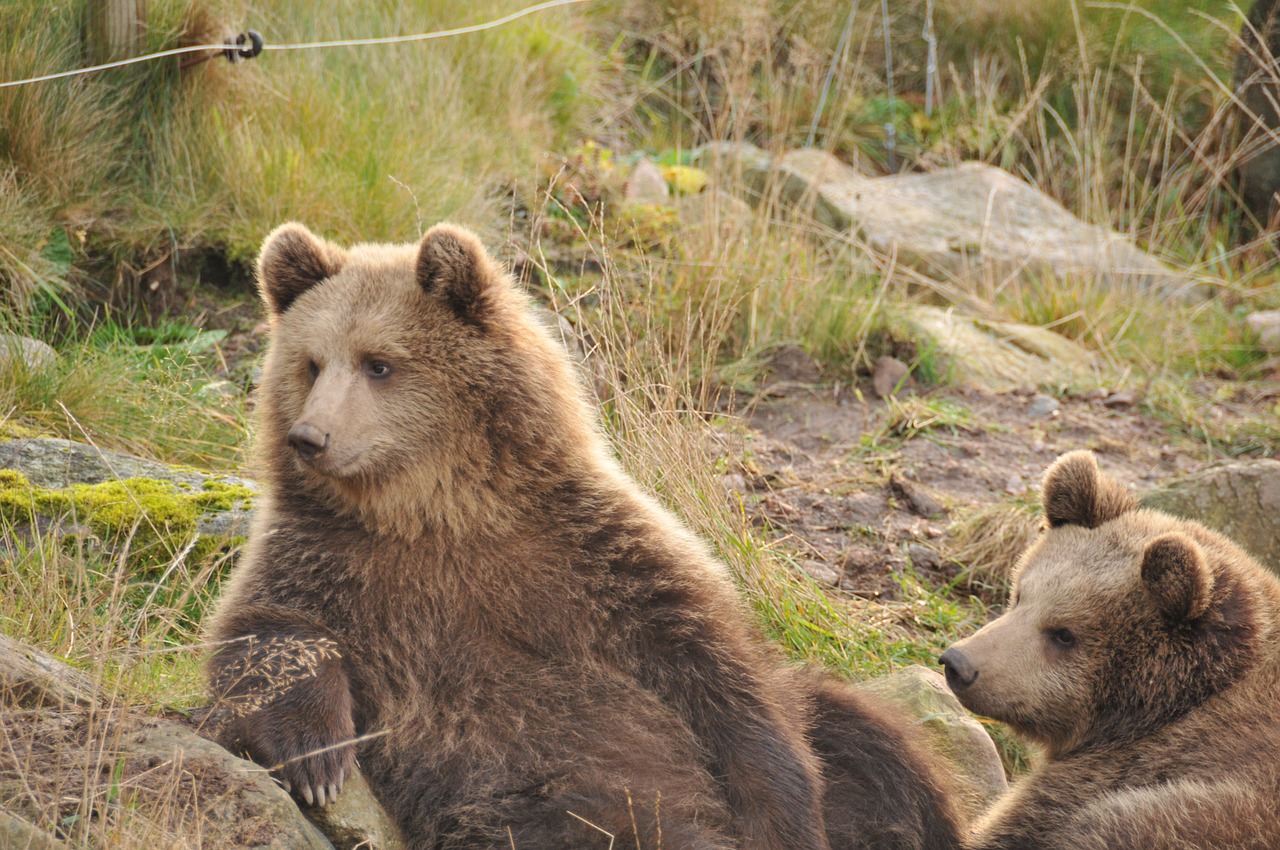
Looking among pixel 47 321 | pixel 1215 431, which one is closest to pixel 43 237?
pixel 47 321

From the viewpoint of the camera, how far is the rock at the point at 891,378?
24.4 feet

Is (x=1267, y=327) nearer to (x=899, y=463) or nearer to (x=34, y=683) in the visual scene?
(x=899, y=463)

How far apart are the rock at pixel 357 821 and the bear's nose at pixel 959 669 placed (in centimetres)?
178

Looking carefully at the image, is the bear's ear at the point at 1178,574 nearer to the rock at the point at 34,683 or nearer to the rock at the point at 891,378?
the rock at the point at 34,683

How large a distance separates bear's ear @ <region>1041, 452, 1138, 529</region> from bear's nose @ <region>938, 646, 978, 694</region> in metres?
0.67

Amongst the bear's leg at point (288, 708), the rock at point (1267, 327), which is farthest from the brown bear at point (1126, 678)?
the rock at point (1267, 327)

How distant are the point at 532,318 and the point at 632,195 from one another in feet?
17.1

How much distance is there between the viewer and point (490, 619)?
363 centimetres

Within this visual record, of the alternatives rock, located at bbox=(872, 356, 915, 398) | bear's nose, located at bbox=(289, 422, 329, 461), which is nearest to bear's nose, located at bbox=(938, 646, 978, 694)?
bear's nose, located at bbox=(289, 422, 329, 461)

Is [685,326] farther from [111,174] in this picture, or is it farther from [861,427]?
[111,174]

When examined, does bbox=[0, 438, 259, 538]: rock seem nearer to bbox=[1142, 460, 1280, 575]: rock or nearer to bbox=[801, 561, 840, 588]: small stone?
bbox=[801, 561, 840, 588]: small stone

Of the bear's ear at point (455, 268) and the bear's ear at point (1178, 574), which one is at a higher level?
the bear's ear at point (455, 268)

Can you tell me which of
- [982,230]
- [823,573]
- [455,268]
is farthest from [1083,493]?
[982,230]

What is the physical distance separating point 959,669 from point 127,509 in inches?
122
